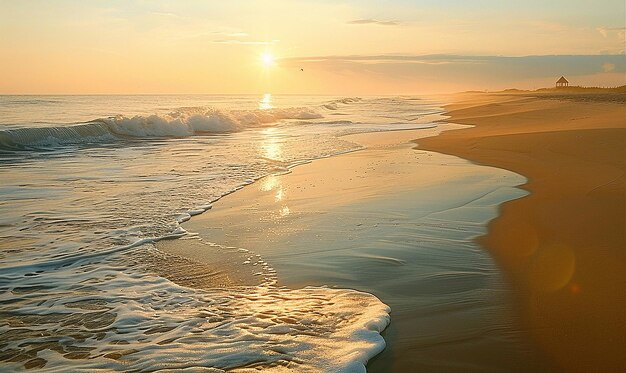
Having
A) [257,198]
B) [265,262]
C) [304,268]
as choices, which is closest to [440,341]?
[304,268]

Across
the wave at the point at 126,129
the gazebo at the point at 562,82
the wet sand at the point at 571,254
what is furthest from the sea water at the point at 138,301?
the gazebo at the point at 562,82

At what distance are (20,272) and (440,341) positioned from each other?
13.5 ft

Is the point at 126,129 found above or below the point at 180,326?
above

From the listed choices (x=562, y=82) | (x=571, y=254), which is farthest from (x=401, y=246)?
(x=562, y=82)

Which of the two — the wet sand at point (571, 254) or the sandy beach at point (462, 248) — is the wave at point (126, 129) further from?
the wet sand at point (571, 254)

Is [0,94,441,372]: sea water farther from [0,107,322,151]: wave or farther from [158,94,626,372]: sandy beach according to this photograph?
[0,107,322,151]: wave

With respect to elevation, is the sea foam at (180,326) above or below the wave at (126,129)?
below

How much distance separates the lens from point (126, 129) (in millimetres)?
24469

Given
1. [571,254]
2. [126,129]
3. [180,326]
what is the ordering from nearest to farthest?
1. [180,326]
2. [571,254]
3. [126,129]

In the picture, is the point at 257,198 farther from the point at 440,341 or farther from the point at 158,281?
the point at 440,341

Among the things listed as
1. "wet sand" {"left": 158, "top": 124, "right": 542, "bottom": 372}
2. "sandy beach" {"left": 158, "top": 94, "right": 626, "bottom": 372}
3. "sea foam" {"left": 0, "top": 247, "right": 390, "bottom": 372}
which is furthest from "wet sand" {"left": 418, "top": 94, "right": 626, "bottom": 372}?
"sea foam" {"left": 0, "top": 247, "right": 390, "bottom": 372}

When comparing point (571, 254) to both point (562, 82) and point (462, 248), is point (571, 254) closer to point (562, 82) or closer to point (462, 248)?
point (462, 248)

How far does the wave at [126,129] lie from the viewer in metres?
19.2

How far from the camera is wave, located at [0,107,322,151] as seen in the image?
757 inches
